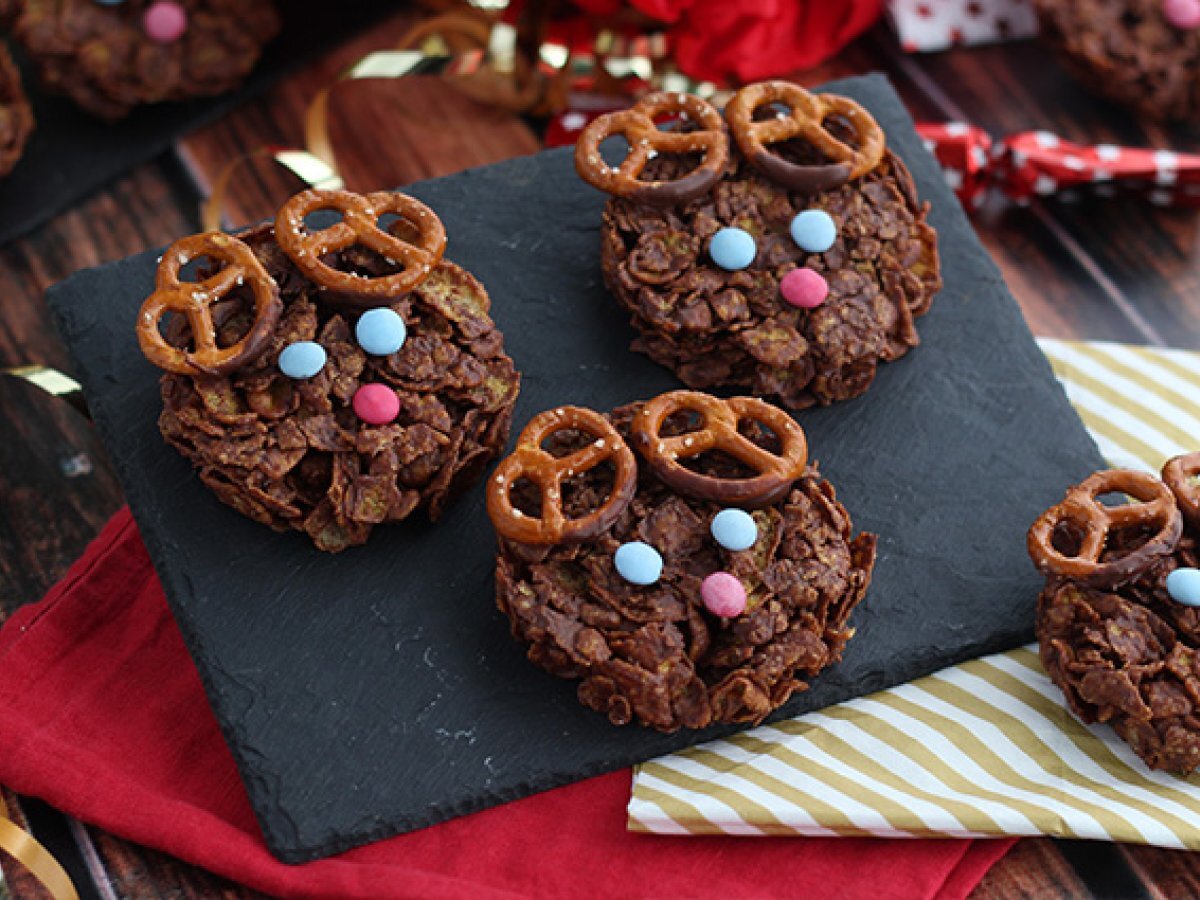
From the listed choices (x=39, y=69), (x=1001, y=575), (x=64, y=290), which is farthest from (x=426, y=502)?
(x=39, y=69)

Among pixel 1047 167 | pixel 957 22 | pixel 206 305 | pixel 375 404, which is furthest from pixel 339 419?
pixel 957 22

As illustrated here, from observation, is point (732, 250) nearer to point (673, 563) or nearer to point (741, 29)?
point (673, 563)

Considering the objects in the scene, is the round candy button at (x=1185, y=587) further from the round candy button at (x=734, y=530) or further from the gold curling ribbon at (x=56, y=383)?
the gold curling ribbon at (x=56, y=383)

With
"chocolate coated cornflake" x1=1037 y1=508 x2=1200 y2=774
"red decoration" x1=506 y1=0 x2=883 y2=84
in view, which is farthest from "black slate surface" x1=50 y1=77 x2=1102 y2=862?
"red decoration" x1=506 y1=0 x2=883 y2=84

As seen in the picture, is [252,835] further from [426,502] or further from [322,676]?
[426,502]

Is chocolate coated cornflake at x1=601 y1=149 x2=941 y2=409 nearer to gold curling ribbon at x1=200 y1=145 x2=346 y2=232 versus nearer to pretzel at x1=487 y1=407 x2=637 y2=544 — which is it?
pretzel at x1=487 y1=407 x2=637 y2=544

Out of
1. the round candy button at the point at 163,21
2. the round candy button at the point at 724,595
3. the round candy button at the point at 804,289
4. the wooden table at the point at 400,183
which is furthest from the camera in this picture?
the round candy button at the point at 163,21

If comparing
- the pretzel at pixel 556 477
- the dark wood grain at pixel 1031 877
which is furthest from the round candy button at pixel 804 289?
the dark wood grain at pixel 1031 877
